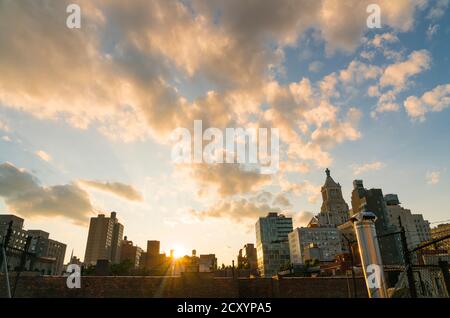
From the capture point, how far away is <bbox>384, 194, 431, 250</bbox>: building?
145 m

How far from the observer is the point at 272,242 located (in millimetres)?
153875

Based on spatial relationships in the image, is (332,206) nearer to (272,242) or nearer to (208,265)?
(272,242)

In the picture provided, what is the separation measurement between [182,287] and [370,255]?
1864 centimetres

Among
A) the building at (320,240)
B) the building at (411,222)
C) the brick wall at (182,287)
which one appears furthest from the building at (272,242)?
the brick wall at (182,287)

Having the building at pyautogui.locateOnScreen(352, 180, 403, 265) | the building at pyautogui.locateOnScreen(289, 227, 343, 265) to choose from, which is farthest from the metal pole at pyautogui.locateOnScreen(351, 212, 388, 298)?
the building at pyautogui.locateOnScreen(289, 227, 343, 265)

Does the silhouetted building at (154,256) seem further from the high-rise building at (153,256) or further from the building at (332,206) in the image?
the building at (332,206)

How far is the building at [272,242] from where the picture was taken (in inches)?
5758

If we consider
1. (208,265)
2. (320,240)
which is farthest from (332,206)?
(208,265)

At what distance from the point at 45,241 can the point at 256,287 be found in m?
160

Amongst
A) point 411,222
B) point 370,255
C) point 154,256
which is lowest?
point 370,255

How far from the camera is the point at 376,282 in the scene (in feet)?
35.7
